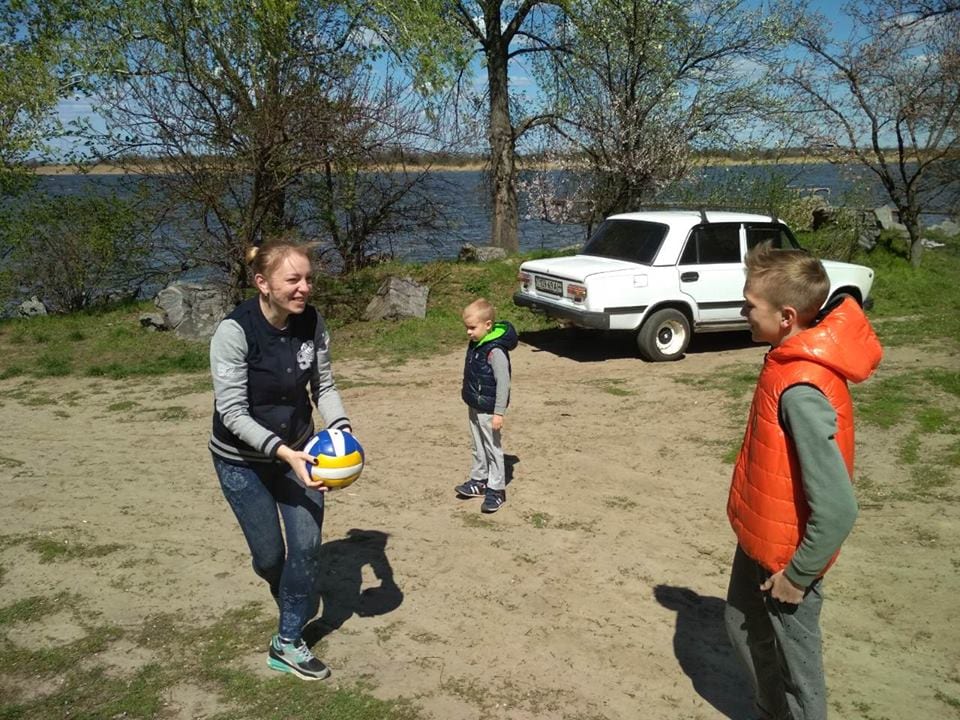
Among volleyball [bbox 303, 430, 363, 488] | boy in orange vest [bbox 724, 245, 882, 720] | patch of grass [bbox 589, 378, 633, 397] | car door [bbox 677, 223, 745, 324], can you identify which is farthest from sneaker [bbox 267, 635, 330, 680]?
car door [bbox 677, 223, 745, 324]

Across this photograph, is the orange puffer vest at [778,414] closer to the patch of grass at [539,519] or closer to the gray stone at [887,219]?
the patch of grass at [539,519]

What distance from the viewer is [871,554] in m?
5.20

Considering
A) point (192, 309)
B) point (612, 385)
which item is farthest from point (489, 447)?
point (192, 309)

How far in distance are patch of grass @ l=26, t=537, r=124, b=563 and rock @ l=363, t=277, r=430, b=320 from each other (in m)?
7.60

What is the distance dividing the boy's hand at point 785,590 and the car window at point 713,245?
8.16 metres

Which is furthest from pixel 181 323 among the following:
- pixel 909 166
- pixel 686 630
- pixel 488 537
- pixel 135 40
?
pixel 909 166

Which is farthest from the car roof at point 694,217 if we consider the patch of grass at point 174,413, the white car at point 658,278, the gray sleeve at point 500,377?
the patch of grass at point 174,413

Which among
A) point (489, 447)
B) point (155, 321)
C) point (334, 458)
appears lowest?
point (489, 447)

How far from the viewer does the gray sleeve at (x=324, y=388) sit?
381cm

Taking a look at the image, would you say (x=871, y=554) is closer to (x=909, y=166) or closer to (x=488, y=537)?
(x=488, y=537)

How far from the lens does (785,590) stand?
9.20 ft

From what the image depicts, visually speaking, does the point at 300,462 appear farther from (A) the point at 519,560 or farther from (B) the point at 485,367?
(B) the point at 485,367

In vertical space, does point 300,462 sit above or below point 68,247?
below

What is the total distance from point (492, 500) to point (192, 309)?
756 cm
